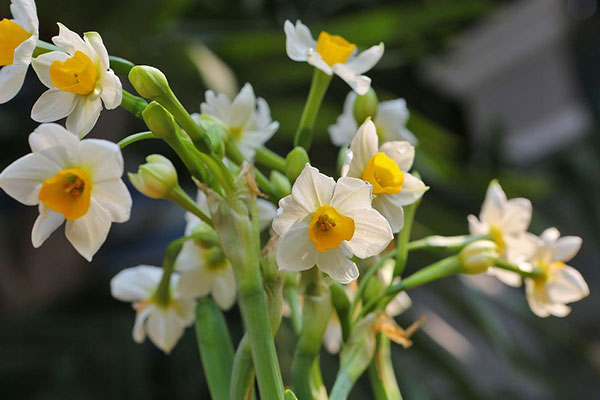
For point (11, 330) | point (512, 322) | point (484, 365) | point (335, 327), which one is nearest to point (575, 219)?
point (512, 322)

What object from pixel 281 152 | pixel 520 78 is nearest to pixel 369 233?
pixel 281 152

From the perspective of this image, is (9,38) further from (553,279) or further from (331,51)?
(553,279)

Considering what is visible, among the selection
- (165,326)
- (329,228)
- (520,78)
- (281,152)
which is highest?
(329,228)

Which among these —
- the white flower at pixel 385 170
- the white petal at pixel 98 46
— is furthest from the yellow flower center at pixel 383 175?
the white petal at pixel 98 46

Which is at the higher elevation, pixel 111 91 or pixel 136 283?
pixel 111 91

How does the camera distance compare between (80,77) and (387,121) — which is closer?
(80,77)

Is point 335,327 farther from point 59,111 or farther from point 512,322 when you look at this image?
point 512,322

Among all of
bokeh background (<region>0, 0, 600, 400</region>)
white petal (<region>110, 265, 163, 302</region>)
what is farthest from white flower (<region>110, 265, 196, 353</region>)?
bokeh background (<region>0, 0, 600, 400</region>)
